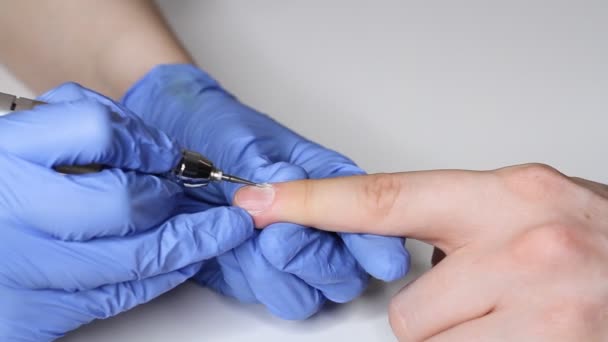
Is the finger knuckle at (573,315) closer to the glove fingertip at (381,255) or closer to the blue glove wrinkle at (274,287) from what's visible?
the glove fingertip at (381,255)

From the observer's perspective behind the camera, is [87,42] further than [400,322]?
Yes

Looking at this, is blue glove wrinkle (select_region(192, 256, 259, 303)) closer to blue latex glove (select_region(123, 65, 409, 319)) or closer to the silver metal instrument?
blue latex glove (select_region(123, 65, 409, 319))

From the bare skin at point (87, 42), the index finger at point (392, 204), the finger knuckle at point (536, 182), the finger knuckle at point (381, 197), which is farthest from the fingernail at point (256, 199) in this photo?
the bare skin at point (87, 42)

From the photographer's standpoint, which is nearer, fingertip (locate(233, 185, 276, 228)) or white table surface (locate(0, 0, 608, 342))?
fingertip (locate(233, 185, 276, 228))

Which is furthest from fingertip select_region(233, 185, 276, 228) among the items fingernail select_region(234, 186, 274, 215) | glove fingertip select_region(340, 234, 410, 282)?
glove fingertip select_region(340, 234, 410, 282)

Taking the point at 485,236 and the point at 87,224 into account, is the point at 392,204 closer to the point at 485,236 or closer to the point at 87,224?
the point at 485,236

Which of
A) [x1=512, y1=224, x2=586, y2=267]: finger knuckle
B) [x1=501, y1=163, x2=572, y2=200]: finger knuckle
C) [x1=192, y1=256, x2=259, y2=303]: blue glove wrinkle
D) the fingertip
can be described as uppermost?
[x1=501, y1=163, x2=572, y2=200]: finger knuckle

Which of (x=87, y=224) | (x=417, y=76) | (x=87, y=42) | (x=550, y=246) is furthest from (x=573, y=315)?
(x=87, y=42)
